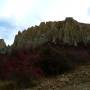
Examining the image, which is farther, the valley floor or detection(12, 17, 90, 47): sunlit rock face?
detection(12, 17, 90, 47): sunlit rock face

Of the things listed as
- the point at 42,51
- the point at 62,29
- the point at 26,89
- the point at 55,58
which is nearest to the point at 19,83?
the point at 26,89

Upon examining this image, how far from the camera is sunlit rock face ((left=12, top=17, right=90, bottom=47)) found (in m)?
51.9

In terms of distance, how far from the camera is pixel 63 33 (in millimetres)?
54344

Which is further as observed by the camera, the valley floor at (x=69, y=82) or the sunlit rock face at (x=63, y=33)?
the sunlit rock face at (x=63, y=33)

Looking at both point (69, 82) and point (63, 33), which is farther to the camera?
point (63, 33)

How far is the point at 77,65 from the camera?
33.8 metres

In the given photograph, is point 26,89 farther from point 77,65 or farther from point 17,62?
point 77,65

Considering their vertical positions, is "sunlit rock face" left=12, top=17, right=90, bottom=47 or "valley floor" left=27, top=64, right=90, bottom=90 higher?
"sunlit rock face" left=12, top=17, right=90, bottom=47

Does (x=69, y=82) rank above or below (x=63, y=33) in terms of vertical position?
below

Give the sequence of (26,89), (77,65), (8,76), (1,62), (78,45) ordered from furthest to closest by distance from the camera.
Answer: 1. (78,45)
2. (77,65)
3. (1,62)
4. (8,76)
5. (26,89)

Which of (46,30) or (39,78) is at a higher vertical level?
(46,30)

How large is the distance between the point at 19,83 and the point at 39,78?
8.76 feet

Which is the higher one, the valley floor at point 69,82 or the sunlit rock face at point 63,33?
the sunlit rock face at point 63,33

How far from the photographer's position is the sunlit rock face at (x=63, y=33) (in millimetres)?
51938
